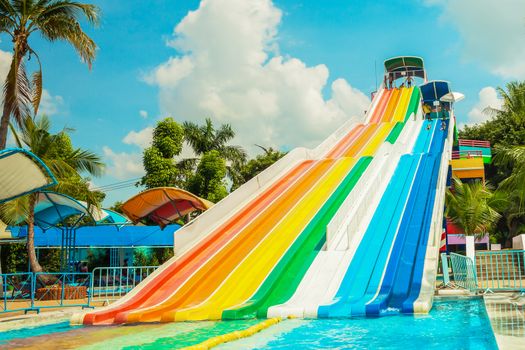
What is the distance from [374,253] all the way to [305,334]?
15.9 ft

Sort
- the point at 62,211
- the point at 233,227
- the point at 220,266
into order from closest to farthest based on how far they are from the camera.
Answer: the point at 220,266 < the point at 233,227 < the point at 62,211

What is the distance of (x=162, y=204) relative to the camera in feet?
60.7

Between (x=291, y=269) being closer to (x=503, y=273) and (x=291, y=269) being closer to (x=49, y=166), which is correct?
(x=503, y=273)

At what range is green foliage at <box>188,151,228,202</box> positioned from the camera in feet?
110

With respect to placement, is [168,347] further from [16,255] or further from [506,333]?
[16,255]

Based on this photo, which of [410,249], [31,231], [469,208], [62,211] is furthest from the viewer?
[469,208]

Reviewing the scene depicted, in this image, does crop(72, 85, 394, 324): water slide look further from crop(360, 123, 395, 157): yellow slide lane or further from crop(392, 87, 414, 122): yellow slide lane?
crop(392, 87, 414, 122): yellow slide lane

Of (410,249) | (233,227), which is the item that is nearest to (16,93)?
(233,227)

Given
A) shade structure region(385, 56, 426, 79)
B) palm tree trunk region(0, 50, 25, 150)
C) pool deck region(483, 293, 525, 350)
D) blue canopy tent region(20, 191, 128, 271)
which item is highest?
shade structure region(385, 56, 426, 79)

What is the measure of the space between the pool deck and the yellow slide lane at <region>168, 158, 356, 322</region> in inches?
175

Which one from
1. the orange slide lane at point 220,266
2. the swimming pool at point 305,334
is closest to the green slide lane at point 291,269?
the swimming pool at point 305,334

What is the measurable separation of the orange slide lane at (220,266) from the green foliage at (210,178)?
1636 cm

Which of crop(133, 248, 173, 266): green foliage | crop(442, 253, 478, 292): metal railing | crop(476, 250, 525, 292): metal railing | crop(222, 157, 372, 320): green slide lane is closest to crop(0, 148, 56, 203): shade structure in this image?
crop(222, 157, 372, 320): green slide lane

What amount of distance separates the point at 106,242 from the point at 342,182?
9.78m
